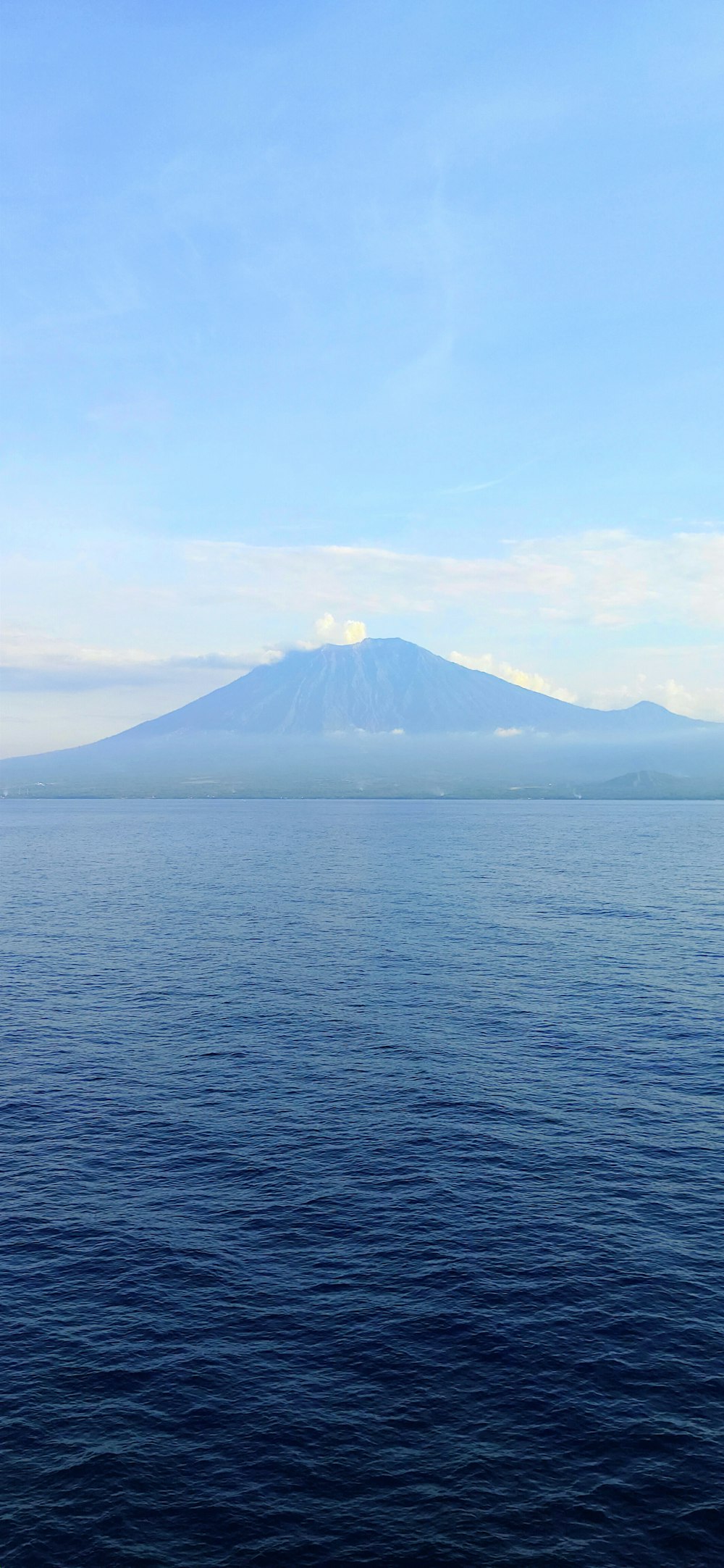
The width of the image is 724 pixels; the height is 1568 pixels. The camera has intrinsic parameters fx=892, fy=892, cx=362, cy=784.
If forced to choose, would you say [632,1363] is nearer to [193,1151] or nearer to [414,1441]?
[414,1441]

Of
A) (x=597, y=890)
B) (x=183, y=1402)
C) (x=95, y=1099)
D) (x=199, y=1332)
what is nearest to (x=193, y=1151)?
(x=95, y=1099)

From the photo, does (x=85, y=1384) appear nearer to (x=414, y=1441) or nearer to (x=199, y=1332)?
(x=199, y=1332)

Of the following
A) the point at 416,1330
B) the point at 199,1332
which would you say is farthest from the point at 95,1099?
the point at 416,1330

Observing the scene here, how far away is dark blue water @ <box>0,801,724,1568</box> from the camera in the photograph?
31.1 m

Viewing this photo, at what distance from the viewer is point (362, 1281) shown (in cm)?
4334

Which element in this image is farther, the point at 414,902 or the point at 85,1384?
the point at 414,902

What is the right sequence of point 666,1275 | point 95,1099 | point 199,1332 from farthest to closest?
point 95,1099
point 666,1275
point 199,1332

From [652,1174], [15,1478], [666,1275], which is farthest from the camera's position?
[652,1174]

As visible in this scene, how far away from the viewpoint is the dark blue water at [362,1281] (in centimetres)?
3109

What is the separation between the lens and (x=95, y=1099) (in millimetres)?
66250

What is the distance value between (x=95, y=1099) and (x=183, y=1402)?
32851mm

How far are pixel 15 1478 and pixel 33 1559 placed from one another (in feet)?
12.2

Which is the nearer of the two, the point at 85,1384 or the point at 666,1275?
the point at 85,1384

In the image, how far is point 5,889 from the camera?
177625 millimetres
